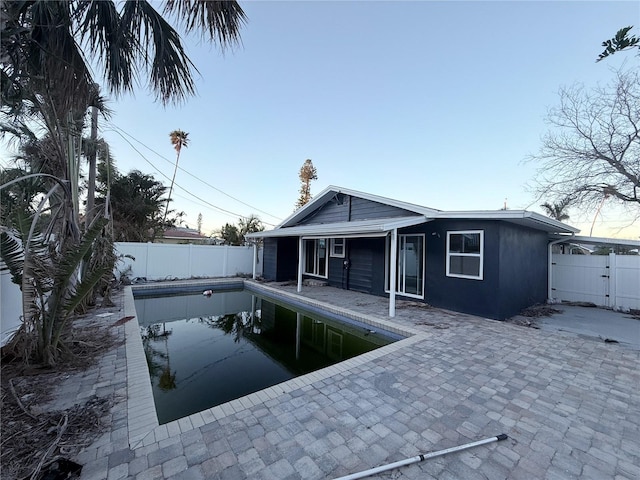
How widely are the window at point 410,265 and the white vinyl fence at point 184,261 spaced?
8275 mm

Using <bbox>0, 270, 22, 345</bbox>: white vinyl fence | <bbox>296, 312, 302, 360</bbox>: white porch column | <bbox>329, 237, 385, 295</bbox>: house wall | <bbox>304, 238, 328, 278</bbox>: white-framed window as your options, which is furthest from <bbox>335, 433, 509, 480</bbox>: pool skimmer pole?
<bbox>304, 238, 328, 278</bbox>: white-framed window

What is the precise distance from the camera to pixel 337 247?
455 inches

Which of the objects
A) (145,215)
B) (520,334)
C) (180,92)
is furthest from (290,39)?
(145,215)

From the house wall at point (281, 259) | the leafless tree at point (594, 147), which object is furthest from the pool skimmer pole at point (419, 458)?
the leafless tree at point (594, 147)

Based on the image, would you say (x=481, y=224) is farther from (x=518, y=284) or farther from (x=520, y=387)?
(x=520, y=387)

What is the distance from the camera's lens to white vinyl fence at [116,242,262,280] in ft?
39.2

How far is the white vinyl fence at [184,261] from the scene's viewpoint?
1196 centimetres

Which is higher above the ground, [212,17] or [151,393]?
[212,17]

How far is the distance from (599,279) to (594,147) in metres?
5.68

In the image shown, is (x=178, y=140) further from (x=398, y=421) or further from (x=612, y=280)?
(x=612, y=280)

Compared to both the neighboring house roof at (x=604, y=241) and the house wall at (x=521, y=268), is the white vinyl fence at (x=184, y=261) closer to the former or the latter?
the house wall at (x=521, y=268)

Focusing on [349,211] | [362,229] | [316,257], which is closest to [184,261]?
[316,257]

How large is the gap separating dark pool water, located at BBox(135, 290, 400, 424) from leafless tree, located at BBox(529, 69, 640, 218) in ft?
36.5

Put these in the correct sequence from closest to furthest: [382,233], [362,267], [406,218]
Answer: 1. [406,218]
2. [382,233]
3. [362,267]
